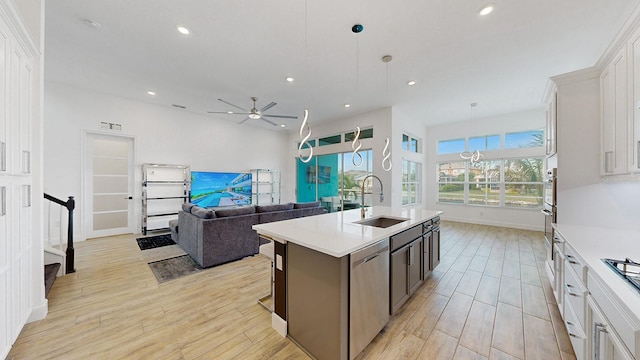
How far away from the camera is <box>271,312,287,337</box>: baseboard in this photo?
190 cm

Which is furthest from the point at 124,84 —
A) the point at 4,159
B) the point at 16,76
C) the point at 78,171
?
the point at 4,159

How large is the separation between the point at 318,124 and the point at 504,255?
597 cm

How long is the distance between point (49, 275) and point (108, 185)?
10.7ft

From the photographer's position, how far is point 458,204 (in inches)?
280

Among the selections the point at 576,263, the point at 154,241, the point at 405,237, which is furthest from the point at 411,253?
the point at 154,241

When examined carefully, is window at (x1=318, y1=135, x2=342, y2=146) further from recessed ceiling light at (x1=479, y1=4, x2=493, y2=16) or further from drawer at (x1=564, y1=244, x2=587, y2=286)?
drawer at (x1=564, y1=244, x2=587, y2=286)

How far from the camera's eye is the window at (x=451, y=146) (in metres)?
7.12

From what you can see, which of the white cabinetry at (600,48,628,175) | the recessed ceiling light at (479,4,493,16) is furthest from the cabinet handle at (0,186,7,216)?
the white cabinetry at (600,48,628,175)

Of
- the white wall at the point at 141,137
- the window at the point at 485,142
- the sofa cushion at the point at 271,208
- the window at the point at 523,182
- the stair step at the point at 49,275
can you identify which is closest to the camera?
the stair step at the point at 49,275

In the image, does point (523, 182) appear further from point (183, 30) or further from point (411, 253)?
point (183, 30)

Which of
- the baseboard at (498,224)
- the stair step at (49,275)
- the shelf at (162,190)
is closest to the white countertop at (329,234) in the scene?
the stair step at (49,275)

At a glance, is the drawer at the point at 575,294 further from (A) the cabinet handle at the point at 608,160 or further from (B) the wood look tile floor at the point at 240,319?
(A) the cabinet handle at the point at 608,160

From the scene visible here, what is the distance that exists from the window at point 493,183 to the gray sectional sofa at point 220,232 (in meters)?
6.13

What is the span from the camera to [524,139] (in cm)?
605
